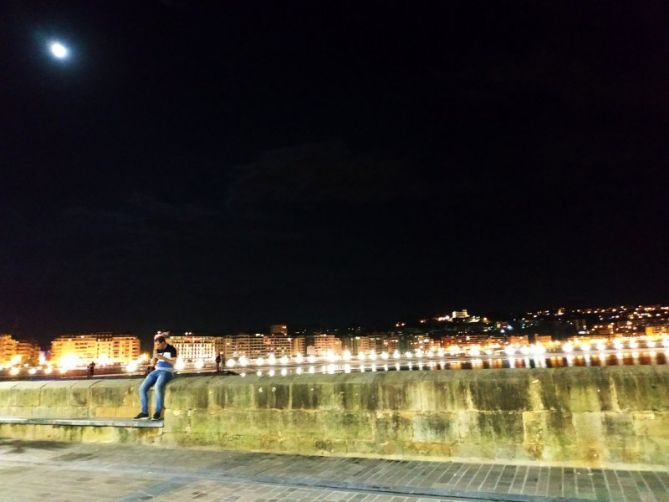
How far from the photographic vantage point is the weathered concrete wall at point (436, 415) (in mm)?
6137

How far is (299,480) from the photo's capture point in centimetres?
632

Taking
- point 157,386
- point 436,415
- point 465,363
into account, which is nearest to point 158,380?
point 157,386

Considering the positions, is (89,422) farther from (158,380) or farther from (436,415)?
(436,415)

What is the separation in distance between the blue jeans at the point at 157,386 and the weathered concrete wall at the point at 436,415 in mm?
162

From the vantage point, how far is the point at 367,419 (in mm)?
7570

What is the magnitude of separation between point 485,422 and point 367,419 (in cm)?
178

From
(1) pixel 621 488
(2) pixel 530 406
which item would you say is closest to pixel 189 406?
(2) pixel 530 406

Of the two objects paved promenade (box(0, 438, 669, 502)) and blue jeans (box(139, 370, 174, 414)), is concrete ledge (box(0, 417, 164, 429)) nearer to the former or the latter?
blue jeans (box(139, 370, 174, 414))

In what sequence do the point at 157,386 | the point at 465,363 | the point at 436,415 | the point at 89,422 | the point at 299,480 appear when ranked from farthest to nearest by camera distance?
the point at 465,363, the point at 89,422, the point at 157,386, the point at 436,415, the point at 299,480

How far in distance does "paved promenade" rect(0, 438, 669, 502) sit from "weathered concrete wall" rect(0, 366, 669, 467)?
280 millimetres

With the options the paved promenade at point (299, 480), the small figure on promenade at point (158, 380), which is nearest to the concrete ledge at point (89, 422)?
the small figure on promenade at point (158, 380)

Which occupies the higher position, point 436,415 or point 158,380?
point 158,380

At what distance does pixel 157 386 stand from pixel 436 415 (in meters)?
5.38

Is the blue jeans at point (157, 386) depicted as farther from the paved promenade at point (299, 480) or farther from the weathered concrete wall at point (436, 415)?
the paved promenade at point (299, 480)
